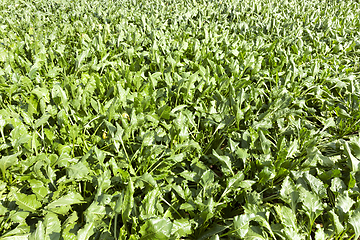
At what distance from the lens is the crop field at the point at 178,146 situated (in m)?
1.47

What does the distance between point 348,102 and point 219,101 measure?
4.44 ft

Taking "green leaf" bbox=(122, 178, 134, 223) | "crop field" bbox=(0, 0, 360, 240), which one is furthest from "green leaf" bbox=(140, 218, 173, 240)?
"green leaf" bbox=(122, 178, 134, 223)

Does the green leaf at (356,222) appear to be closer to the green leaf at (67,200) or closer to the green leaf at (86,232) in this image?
the green leaf at (86,232)

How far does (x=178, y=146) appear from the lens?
1860 millimetres

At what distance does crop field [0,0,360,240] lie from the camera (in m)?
1.47

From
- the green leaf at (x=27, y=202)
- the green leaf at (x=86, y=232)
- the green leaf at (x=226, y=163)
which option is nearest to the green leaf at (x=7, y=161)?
the green leaf at (x=27, y=202)

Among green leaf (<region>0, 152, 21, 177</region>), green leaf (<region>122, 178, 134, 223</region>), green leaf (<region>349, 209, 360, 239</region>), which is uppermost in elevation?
green leaf (<region>0, 152, 21, 177</region>)

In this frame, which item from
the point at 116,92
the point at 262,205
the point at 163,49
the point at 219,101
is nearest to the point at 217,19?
the point at 163,49

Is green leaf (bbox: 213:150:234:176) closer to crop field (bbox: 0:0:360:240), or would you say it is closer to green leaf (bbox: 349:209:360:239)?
crop field (bbox: 0:0:360:240)

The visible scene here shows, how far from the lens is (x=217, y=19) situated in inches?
191

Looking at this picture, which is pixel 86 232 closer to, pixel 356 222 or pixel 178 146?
pixel 178 146

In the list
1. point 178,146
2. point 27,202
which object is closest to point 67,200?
point 27,202

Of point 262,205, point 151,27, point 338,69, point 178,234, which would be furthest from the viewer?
point 151,27

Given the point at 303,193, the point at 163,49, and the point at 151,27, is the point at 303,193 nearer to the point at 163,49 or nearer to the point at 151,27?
the point at 163,49
